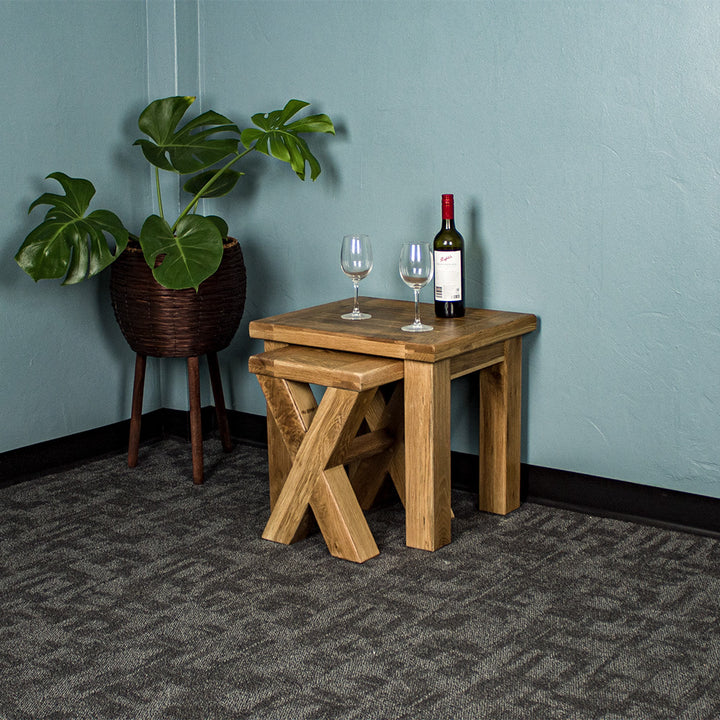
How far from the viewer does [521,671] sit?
74.8 inches

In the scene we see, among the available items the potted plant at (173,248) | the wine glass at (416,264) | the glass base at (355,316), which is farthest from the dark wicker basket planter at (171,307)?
the wine glass at (416,264)

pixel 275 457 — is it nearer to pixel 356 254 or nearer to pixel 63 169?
pixel 356 254

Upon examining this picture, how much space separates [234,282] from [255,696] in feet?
5.09

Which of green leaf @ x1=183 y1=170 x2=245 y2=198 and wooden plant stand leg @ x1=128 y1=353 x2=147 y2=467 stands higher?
green leaf @ x1=183 y1=170 x2=245 y2=198

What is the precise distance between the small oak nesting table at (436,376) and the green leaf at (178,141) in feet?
1.99

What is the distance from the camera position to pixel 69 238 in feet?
9.09

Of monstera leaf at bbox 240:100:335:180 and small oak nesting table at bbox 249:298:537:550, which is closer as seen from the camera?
small oak nesting table at bbox 249:298:537:550

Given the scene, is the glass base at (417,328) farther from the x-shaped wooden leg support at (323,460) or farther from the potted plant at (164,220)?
the potted plant at (164,220)

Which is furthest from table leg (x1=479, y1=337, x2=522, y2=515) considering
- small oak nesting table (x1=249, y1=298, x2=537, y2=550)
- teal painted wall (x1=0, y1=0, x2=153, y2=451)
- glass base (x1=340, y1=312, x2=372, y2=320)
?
teal painted wall (x1=0, y1=0, x2=153, y2=451)

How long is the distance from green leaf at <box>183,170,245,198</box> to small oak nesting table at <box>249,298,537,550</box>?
0.55 m

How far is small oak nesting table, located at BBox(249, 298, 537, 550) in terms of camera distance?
2396 mm

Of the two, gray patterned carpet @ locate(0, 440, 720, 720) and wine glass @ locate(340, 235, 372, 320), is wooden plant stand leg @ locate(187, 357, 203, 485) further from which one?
wine glass @ locate(340, 235, 372, 320)

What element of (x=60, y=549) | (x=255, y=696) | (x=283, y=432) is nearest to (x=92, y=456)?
(x=60, y=549)

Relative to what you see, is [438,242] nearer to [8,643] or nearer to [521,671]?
[521,671]
